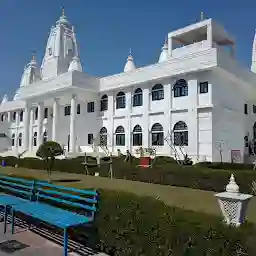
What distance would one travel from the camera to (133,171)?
14.7 metres

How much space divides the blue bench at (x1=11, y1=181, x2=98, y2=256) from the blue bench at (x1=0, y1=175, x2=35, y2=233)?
0.73 ft

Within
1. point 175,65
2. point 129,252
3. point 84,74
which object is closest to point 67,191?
point 129,252

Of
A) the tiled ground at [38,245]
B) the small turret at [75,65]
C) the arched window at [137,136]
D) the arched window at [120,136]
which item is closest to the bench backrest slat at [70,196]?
the tiled ground at [38,245]

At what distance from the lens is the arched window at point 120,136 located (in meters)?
29.3

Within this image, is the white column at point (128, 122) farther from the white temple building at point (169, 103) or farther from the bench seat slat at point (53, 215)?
the bench seat slat at point (53, 215)

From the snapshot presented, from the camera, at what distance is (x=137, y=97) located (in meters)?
28.5

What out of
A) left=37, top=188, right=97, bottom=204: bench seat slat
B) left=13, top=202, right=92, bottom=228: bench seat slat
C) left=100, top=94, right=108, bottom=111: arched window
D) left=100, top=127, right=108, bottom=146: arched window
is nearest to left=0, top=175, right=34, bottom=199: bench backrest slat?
left=37, top=188, right=97, bottom=204: bench seat slat

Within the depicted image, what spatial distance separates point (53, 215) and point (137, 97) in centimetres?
2405

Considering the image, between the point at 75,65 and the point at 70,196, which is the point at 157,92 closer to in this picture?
the point at 75,65

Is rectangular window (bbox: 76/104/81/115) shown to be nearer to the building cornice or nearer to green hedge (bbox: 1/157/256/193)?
the building cornice

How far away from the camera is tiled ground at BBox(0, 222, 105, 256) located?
4709 millimetres

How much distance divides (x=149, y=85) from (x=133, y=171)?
1421cm

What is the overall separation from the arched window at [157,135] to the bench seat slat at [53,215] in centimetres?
2049

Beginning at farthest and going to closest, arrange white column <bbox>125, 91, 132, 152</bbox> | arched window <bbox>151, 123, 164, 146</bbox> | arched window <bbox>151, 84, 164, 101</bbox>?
white column <bbox>125, 91, 132, 152</bbox>, arched window <bbox>151, 84, 164, 101</bbox>, arched window <bbox>151, 123, 164, 146</bbox>
